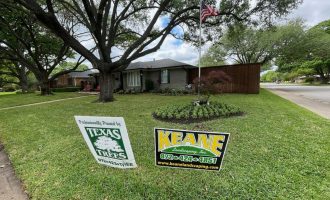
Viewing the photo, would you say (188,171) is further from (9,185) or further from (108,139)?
(9,185)

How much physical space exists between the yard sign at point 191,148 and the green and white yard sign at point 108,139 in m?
0.46

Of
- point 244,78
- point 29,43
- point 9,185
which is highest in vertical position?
point 29,43

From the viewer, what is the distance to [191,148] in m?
2.55

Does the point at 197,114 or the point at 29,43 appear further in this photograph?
the point at 29,43

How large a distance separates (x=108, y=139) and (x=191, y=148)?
117 cm

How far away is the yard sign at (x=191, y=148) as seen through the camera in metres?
2.45

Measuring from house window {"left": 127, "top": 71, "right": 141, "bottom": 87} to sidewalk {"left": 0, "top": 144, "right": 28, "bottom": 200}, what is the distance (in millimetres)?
15959

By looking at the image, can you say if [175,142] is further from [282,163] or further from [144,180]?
[282,163]

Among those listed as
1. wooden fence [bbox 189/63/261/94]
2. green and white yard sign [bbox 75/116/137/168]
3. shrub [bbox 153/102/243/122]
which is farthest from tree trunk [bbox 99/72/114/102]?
green and white yard sign [bbox 75/116/137/168]

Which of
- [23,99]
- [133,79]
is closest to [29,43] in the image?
[23,99]

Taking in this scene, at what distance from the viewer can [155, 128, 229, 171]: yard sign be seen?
8.05 feet

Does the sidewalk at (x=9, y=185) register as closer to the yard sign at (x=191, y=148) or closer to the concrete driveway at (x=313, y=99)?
the yard sign at (x=191, y=148)

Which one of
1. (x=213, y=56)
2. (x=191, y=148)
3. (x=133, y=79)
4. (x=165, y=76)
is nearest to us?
(x=191, y=148)

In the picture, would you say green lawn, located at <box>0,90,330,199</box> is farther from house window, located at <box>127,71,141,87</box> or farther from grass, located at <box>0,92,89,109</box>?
house window, located at <box>127,71,141,87</box>
